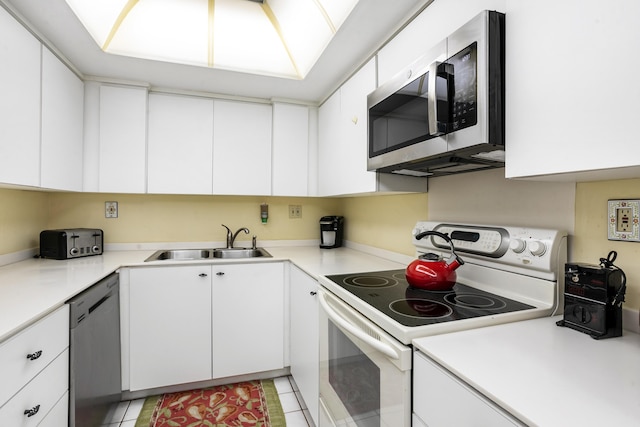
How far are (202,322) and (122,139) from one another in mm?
1391

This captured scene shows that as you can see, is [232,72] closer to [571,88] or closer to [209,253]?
[209,253]

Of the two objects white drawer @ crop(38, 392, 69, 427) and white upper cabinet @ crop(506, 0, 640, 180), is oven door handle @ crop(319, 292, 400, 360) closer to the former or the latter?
white upper cabinet @ crop(506, 0, 640, 180)

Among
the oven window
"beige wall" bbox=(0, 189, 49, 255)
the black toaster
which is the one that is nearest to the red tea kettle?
the oven window

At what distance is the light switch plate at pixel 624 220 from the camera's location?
93 cm

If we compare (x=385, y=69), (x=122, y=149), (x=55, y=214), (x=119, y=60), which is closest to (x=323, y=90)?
(x=385, y=69)

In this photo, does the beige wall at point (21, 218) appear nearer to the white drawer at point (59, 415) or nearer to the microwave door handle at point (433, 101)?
the white drawer at point (59, 415)

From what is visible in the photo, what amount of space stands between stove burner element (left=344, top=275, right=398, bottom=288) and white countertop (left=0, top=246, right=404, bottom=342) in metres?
0.20

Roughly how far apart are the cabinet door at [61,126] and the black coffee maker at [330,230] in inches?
69.9

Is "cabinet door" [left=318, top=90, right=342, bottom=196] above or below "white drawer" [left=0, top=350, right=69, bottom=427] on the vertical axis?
Result: above

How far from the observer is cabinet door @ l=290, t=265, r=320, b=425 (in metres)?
1.71

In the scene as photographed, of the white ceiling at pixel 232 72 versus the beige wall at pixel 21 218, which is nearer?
the white ceiling at pixel 232 72

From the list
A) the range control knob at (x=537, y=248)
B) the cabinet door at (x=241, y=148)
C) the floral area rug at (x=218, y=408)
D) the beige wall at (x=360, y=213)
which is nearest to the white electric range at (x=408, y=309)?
the range control knob at (x=537, y=248)

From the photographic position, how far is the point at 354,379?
1.22 metres

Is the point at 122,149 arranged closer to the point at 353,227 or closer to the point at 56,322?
the point at 56,322
